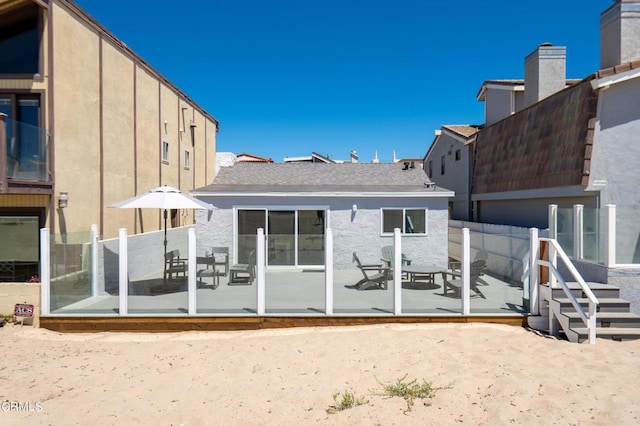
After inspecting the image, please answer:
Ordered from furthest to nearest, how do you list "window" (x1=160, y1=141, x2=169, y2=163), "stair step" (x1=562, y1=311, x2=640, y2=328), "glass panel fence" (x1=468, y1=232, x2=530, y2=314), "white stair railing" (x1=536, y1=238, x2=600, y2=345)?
1. "window" (x1=160, y1=141, x2=169, y2=163)
2. "glass panel fence" (x1=468, y1=232, x2=530, y2=314)
3. "stair step" (x1=562, y1=311, x2=640, y2=328)
4. "white stair railing" (x1=536, y1=238, x2=600, y2=345)

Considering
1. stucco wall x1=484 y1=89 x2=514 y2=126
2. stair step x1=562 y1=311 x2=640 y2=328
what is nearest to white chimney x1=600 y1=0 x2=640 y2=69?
stucco wall x1=484 y1=89 x2=514 y2=126

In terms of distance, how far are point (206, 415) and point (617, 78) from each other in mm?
12962

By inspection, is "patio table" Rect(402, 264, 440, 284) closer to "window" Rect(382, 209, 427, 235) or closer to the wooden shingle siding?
"window" Rect(382, 209, 427, 235)

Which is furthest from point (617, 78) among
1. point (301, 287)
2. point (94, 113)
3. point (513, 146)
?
point (94, 113)

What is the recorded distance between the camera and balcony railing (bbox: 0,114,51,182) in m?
8.99

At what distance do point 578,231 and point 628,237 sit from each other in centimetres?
94

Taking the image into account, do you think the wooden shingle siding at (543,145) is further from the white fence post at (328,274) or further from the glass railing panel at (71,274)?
the glass railing panel at (71,274)

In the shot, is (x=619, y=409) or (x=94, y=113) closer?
(x=619, y=409)

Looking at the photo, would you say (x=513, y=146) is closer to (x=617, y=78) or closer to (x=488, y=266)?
(x=617, y=78)

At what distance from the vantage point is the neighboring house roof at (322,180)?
45.6 feet

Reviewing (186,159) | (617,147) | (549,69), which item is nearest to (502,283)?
(617,147)

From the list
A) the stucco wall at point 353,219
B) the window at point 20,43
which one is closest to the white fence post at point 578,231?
the stucco wall at point 353,219

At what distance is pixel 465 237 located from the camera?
26.4 feet

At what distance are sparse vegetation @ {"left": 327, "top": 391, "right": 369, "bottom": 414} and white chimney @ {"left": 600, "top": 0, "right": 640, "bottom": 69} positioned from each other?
13594 mm
